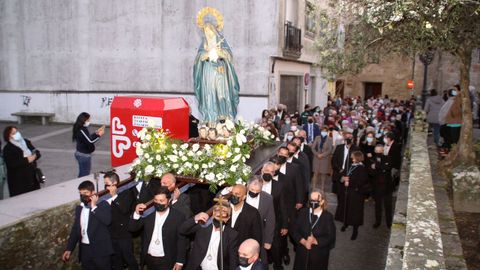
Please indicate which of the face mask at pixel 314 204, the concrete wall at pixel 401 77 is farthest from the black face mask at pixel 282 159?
the concrete wall at pixel 401 77

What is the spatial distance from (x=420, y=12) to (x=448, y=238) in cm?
445

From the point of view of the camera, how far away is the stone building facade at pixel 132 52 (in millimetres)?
19016

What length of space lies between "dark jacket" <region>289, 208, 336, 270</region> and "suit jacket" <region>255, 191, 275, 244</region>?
0.34 meters

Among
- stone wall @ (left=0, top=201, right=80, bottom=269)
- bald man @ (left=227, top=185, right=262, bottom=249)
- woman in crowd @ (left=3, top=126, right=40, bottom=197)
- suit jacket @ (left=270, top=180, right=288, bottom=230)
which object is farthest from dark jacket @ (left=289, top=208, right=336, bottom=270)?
woman in crowd @ (left=3, top=126, right=40, bottom=197)

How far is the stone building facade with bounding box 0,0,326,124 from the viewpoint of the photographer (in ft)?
62.4

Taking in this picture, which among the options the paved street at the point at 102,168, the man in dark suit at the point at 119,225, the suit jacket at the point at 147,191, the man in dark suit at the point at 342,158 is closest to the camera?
the man in dark suit at the point at 119,225

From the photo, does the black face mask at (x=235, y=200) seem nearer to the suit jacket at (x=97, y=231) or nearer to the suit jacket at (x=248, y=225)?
the suit jacket at (x=248, y=225)

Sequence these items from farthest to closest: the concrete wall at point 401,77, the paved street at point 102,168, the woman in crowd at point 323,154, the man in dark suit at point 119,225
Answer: the concrete wall at point 401,77 < the woman in crowd at point 323,154 < the paved street at point 102,168 < the man in dark suit at point 119,225

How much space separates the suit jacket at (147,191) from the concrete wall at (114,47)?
12386 mm

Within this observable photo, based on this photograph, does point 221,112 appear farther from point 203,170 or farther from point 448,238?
point 448,238

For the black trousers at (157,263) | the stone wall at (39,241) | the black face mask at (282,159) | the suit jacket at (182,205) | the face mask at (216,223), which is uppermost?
the black face mask at (282,159)

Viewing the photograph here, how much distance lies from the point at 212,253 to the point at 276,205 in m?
2.33

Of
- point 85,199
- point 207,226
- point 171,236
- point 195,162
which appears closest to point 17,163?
point 85,199

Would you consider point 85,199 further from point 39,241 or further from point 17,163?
point 17,163
